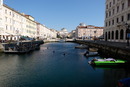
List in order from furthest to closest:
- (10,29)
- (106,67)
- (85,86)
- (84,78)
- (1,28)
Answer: (10,29) < (1,28) < (106,67) < (84,78) < (85,86)

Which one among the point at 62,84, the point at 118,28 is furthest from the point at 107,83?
the point at 118,28

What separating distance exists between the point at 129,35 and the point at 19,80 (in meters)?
19.8

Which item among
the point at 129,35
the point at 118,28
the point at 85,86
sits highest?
the point at 118,28

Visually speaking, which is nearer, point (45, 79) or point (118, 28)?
point (45, 79)

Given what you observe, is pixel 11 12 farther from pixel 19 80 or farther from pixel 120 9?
pixel 19 80

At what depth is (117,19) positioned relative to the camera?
47.0 m

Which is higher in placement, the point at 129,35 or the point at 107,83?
the point at 129,35

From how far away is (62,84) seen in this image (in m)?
14.0

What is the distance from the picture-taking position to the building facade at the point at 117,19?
41094mm

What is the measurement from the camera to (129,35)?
24.6 metres

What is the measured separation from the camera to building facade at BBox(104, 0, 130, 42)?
4109 cm

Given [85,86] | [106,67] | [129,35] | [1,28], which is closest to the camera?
[85,86]

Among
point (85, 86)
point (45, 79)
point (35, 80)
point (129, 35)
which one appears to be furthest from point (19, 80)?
point (129, 35)

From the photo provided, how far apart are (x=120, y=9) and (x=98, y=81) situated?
1436 inches
